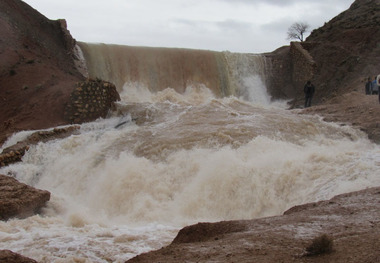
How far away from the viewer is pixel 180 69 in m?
19.3

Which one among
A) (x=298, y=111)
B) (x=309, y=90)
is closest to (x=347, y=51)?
(x=309, y=90)

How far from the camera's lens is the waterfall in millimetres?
18297

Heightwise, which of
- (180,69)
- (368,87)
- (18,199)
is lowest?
(18,199)

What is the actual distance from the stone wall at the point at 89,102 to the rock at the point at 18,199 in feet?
19.9

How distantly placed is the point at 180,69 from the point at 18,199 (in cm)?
1350

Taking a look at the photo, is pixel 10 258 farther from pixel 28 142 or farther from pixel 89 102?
pixel 89 102

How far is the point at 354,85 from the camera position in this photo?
56.3 feet

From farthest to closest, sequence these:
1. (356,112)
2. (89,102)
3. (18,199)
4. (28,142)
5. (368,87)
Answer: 1. (368,87)
2. (89,102)
3. (356,112)
4. (28,142)
5. (18,199)

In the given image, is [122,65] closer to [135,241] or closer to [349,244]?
[135,241]

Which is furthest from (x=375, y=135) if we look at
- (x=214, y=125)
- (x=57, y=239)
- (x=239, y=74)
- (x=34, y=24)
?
(x=34, y=24)

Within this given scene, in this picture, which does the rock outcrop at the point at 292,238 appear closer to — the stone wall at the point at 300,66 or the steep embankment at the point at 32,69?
the steep embankment at the point at 32,69

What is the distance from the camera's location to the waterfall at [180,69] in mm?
18297

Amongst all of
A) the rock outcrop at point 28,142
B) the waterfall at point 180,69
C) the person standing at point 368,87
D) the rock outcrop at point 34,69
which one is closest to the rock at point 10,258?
the rock outcrop at point 28,142

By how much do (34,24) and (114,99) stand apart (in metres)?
6.70
